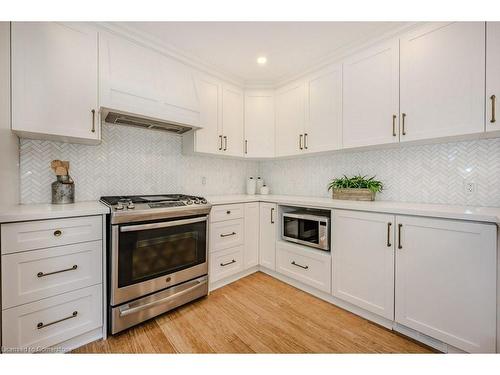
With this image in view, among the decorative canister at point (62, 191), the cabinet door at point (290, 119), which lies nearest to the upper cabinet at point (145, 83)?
the decorative canister at point (62, 191)

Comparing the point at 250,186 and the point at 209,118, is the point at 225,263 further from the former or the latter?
the point at 209,118

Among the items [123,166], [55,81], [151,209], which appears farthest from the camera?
[123,166]

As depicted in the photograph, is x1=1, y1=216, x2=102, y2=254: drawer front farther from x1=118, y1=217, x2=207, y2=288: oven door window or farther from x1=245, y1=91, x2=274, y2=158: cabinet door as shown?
x1=245, y1=91, x2=274, y2=158: cabinet door

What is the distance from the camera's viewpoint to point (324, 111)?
232 centimetres

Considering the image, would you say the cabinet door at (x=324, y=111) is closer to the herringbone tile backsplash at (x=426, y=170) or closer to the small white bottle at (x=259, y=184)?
the herringbone tile backsplash at (x=426, y=170)

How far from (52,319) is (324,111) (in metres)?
2.73

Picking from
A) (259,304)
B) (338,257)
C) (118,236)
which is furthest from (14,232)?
(338,257)

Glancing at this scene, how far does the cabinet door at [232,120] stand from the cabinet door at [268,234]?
77cm

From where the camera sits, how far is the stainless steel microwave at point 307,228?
2.03 metres

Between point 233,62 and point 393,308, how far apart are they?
104 inches

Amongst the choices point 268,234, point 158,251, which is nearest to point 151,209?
point 158,251

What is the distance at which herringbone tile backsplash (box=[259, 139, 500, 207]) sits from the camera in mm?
1684

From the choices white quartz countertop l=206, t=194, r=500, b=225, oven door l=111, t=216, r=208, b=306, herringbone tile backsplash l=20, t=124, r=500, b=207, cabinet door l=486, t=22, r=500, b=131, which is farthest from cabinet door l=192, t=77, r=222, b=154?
cabinet door l=486, t=22, r=500, b=131
